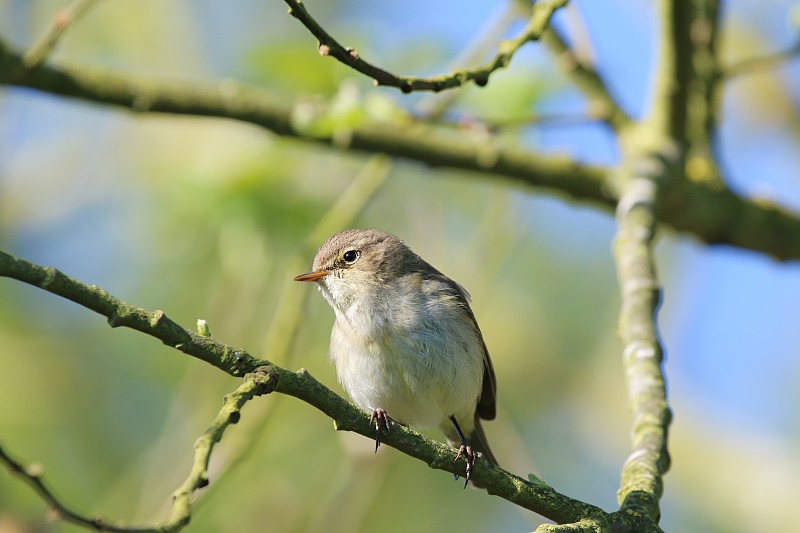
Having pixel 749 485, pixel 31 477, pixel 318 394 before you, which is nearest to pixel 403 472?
pixel 749 485

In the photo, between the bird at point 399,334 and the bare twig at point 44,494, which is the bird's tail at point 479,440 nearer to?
the bird at point 399,334

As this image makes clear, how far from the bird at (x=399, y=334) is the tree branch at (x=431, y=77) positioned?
1.78 meters

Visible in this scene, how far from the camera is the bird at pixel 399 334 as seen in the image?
4.57 m

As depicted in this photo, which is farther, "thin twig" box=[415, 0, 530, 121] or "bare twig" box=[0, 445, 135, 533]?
"thin twig" box=[415, 0, 530, 121]

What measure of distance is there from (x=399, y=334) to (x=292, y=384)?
7.22 ft

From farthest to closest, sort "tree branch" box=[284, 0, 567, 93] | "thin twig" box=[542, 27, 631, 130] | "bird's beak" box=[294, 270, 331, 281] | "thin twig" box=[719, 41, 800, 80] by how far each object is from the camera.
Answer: "thin twig" box=[542, 27, 631, 130] < "thin twig" box=[719, 41, 800, 80] < "bird's beak" box=[294, 270, 331, 281] < "tree branch" box=[284, 0, 567, 93]

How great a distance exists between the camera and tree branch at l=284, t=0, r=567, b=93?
8.26 ft

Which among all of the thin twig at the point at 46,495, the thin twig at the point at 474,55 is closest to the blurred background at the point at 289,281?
the thin twig at the point at 474,55

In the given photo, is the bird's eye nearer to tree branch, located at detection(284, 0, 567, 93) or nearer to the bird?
the bird

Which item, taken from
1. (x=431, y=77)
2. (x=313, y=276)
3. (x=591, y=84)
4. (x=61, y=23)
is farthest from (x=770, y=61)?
(x=61, y=23)

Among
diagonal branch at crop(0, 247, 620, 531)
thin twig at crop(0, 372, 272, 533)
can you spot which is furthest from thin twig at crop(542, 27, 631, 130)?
thin twig at crop(0, 372, 272, 533)

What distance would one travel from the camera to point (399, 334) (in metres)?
4.54

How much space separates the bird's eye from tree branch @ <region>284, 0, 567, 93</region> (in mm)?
2146

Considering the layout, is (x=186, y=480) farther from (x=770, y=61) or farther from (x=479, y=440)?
(x=770, y=61)
